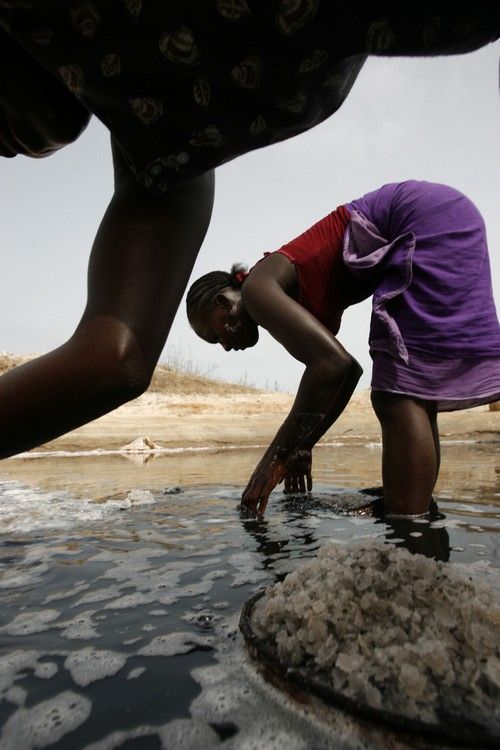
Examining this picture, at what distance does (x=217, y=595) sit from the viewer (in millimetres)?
1246

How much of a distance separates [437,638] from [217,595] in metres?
0.55

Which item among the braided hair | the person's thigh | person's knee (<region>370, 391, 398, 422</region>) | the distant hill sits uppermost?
the distant hill

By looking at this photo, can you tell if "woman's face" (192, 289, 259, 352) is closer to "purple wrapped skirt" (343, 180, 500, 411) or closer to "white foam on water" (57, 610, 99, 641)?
"purple wrapped skirt" (343, 180, 500, 411)

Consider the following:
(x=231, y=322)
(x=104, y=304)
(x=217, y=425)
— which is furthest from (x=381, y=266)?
(x=217, y=425)

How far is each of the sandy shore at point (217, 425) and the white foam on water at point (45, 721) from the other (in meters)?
5.55

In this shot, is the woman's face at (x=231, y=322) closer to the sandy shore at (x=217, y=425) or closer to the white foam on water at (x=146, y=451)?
the white foam on water at (x=146, y=451)

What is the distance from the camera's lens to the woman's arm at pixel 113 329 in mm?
1068

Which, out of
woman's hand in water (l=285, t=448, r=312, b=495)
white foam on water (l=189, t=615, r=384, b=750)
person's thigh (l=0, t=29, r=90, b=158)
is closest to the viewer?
white foam on water (l=189, t=615, r=384, b=750)

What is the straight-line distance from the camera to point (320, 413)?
1.90 metres

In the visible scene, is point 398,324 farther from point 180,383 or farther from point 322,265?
point 180,383

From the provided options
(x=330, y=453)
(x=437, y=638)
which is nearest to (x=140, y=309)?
(x=437, y=638)

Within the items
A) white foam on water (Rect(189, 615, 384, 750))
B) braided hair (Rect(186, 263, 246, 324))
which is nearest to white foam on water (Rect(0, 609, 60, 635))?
white foam on water (Rect(189, 615, 384, 750))

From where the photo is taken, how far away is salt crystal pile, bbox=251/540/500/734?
73 cm

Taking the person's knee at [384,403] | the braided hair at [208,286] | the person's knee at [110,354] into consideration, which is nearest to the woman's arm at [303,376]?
the person's knee at [384,403]
